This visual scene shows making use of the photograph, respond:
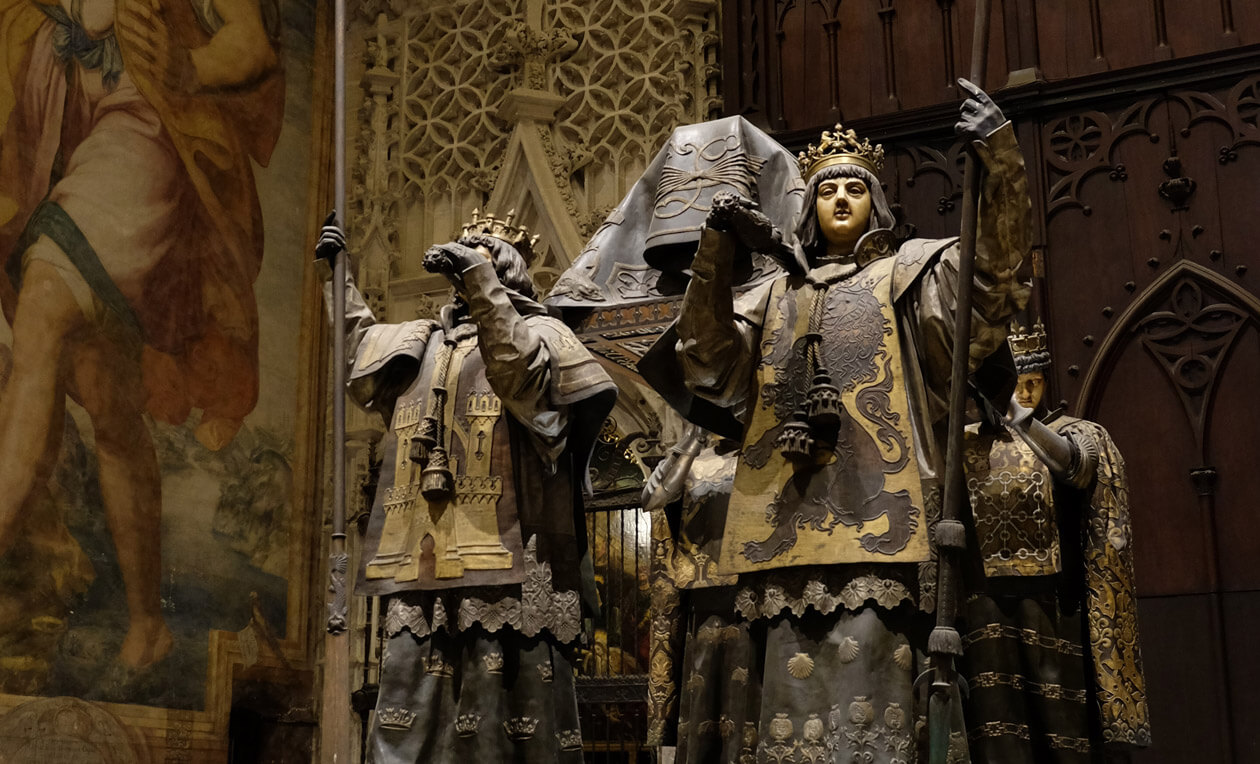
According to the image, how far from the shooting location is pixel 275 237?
28.9 ft

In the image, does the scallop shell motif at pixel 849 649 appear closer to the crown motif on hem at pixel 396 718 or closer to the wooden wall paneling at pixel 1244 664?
the crown motif on hem at pixel 396 718

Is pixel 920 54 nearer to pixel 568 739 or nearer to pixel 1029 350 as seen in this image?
pixel 1029 350

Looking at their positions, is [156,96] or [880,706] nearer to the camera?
[880,706]

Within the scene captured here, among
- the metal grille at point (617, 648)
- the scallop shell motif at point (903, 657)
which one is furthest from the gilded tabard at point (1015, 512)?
the metal grille at point (617, 648)

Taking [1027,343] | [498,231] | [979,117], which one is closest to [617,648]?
[1027,343]

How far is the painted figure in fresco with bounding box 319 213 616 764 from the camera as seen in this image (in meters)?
4.17

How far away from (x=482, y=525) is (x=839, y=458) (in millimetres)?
1280

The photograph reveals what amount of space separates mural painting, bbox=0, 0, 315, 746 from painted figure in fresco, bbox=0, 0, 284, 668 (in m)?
0.01

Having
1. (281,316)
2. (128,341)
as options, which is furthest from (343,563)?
(281,316)

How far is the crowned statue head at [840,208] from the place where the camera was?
3.81m

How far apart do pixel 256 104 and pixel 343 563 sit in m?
5.24

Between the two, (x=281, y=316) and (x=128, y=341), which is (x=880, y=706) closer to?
(x=128, y=341)

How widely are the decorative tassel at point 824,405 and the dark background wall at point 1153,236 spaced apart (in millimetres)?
3488

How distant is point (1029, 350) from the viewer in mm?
5176
